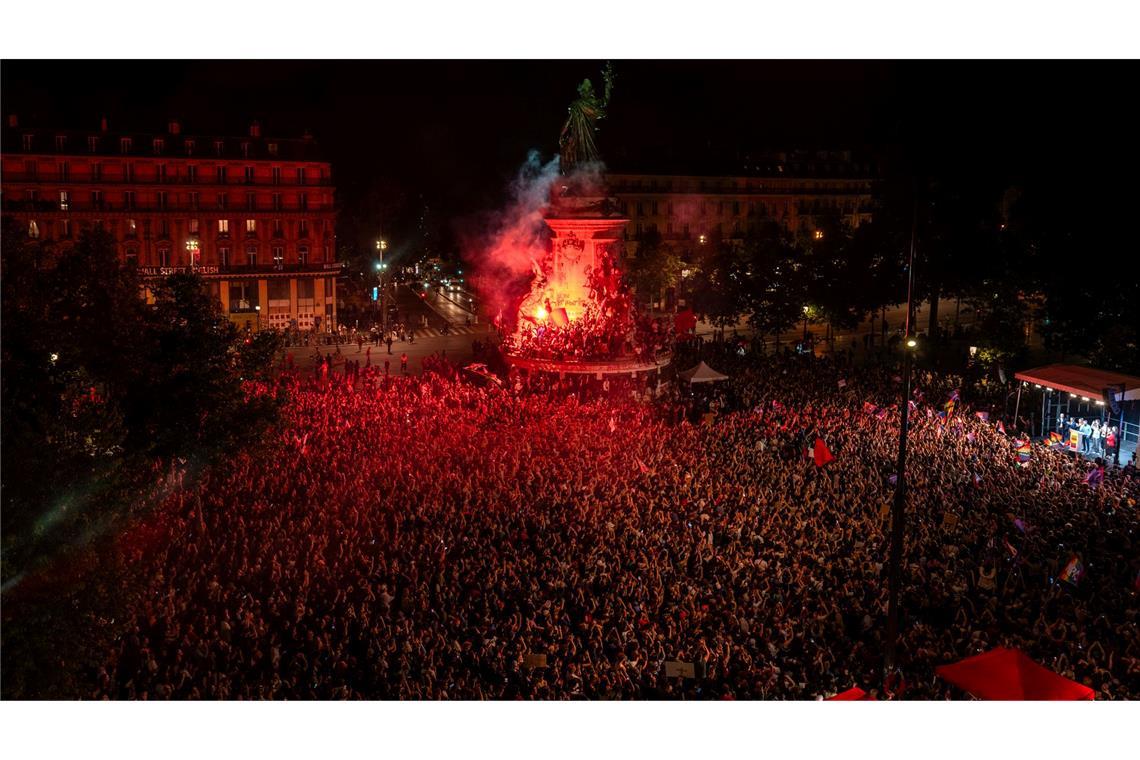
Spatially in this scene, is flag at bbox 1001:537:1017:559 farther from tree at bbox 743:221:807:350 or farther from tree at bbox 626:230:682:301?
tree at bbox 626:230:682:301

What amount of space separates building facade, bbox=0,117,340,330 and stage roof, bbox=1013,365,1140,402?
38.2m

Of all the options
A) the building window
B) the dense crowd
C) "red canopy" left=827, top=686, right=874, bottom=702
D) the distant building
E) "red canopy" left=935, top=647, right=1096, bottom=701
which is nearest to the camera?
"red canopy" left=935, top=647, right=1096, bottom=701

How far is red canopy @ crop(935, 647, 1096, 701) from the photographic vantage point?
488 inches

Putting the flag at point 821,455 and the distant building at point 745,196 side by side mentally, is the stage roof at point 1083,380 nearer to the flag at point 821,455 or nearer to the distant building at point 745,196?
the flag at point 821,455

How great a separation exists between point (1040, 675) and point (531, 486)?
1007 centimetres

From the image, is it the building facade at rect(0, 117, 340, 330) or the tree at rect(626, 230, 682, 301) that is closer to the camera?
the building facade at rect(0, 117, 340, 330)

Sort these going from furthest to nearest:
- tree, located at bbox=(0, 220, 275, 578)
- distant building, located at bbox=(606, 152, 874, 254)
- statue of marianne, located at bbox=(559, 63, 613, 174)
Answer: distant building, located at bbox=(606, 152, 874, 254) < statue of marianne, located at bbox=(559, 63, 613, 174) < tree, located at bbox=(0, 220, 275, 578)

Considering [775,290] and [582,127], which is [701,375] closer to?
[582,127]

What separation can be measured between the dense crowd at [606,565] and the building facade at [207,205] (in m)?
34.4

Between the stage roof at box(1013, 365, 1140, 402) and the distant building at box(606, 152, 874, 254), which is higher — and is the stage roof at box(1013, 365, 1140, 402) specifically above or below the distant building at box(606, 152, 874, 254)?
below

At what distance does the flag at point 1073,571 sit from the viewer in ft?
52.1

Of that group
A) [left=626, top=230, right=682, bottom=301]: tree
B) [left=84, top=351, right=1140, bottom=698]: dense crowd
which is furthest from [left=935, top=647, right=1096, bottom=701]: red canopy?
[left=626, top=230, right=682, bottom=301]: tree

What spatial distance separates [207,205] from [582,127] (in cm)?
2714

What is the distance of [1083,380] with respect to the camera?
2731 centimetres
